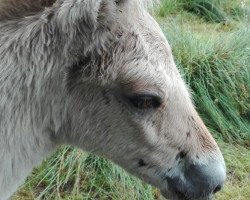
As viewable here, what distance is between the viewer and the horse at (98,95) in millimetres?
2041

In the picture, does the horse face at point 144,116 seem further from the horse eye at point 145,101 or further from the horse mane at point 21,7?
the horse mane at point 21,7

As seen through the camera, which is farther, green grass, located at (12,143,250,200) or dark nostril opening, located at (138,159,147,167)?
green grass, located at (12,143,250,200)

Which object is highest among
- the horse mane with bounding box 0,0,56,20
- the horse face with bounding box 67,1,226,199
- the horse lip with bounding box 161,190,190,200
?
the horse mane with bounding box 0,0,56,20

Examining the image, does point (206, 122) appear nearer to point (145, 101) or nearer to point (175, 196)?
point (175, 196)

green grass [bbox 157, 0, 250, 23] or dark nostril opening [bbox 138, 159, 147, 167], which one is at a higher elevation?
dark nostril opening [bbox 138, 159, 147, 167]

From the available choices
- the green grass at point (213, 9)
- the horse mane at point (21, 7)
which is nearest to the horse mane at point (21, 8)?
the horse mane at point (21, 7)

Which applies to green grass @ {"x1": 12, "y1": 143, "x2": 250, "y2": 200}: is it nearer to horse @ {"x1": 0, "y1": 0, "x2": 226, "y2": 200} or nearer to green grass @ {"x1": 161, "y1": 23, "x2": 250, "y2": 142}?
green grass @ {"x1": 161, "y1": 23, "x2": 250, "y2": 142}

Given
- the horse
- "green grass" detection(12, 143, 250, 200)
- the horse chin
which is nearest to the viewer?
the horse

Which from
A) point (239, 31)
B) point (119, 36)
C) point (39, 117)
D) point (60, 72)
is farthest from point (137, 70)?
point (239, 31)

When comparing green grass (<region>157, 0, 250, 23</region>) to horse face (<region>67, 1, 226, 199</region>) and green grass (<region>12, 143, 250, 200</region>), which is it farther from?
horse face (<region>67, 1, 226, 199</region>)

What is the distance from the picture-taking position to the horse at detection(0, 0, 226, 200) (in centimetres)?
204

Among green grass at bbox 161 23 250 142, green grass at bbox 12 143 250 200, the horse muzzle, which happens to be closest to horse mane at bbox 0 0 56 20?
the horse muzzle

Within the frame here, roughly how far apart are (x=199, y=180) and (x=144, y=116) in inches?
14.9

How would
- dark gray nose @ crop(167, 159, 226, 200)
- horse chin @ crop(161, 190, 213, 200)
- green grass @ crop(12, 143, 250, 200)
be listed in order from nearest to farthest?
dark gray nose @ crop(167, 159, 226, 200) < horse chin @ crop(161, 190, 213, 200) < green grass @ crop(12, 143, 250, 200)
